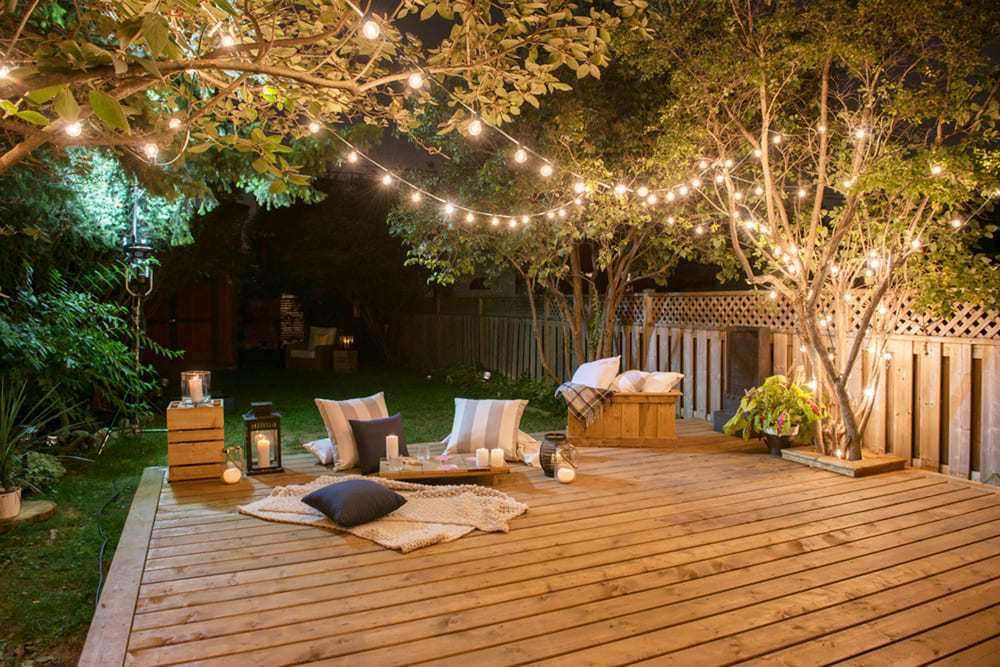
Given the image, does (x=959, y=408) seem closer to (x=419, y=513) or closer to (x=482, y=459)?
(x=482, y=459)

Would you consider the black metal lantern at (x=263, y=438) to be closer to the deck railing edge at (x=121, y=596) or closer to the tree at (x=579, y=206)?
the deck railing edge at (x=121, y=596)

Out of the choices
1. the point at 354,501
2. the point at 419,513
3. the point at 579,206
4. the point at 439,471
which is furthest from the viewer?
the point at 579,206

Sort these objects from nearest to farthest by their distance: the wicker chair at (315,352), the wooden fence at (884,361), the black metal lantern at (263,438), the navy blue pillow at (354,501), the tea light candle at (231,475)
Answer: the navy blue pillow at (354,501), the tea light candle at (231,475), the wooden fence at (884,361), the black metal lantern at (263,438), the wicker chair at (315,352)

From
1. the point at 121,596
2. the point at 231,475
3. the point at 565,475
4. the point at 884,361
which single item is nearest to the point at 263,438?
the point at 231,475

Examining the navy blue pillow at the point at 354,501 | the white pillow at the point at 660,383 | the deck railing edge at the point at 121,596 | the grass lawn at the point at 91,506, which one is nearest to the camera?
the deck railing edge at the point at 121,596

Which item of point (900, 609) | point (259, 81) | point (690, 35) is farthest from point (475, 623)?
point (690, 35)

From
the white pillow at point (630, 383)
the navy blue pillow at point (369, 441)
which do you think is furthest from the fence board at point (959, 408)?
the navy blue pillow at point (369, 441)

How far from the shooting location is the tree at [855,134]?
418 centimetres

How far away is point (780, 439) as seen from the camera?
540cm

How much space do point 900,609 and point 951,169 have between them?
2.87 m

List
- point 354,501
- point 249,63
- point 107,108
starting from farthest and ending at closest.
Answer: point 354,501 → point 249,63 → point 107,108

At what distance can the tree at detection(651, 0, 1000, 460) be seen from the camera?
4180mm

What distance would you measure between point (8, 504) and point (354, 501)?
2508 mm

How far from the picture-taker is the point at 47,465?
5.14m
